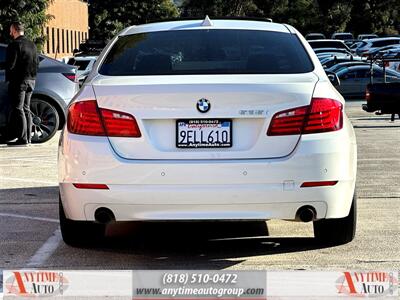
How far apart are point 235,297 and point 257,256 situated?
4.23 feet

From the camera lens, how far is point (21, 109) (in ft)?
45.8

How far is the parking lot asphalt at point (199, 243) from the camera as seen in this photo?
664 centimetres

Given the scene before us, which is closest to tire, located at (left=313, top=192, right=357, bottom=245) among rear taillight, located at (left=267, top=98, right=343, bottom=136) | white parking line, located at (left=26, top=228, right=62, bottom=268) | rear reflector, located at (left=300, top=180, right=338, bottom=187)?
rear reflector, located at (left=300, top=180, right=338, bottom=187)

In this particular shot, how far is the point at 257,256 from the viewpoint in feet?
22.5

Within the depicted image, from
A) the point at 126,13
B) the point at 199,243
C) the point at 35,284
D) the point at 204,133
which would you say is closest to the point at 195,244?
the point at 199,243

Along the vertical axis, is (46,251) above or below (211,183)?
below

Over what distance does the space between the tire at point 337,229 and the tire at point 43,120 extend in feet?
27.9

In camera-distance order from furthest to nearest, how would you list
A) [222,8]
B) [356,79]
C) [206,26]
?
[222,8] → [356,79] → [206,26]

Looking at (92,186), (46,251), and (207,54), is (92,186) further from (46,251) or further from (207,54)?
(207,54)

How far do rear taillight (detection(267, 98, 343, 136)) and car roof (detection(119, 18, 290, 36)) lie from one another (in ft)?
4.21

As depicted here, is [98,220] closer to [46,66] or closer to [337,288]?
[337,288]

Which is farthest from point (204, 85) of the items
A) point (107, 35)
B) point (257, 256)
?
point (107, 35)

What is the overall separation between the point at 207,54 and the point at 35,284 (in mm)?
2132

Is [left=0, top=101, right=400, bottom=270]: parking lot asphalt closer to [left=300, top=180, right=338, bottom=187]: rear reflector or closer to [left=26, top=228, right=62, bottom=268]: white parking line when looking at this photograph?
[left=26, top=228, right=62, bottom=268]: white parking line
